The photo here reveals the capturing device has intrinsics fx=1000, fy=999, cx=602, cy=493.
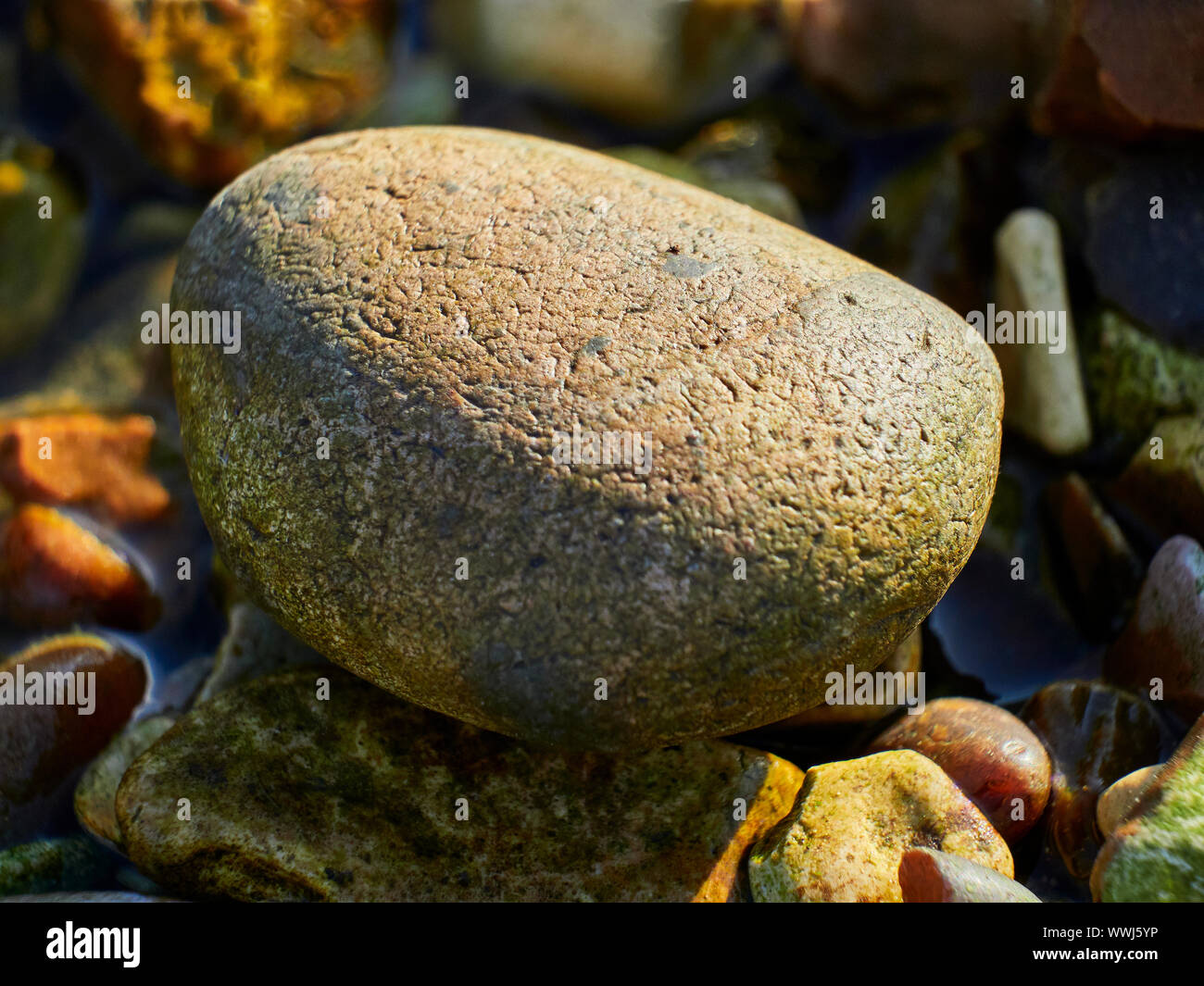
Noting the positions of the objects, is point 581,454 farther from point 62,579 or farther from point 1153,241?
point 1153,241

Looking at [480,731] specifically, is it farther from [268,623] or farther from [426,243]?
[426,243]

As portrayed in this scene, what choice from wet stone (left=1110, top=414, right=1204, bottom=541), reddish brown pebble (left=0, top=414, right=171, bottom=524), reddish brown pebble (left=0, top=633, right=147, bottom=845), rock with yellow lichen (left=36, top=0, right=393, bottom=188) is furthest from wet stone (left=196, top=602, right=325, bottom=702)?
wet stone (left=1110, top=414, right=1204, bottom=541)

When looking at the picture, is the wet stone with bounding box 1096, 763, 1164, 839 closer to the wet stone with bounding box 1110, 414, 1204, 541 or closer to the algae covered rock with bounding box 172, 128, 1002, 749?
the algae covered rock with bounding box 172, 128, 1002, 749

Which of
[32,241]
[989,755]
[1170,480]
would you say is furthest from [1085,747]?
[32,241]

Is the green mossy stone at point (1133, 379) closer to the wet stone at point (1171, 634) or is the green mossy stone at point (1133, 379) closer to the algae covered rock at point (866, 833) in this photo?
the wet stone at point (1171, 634)

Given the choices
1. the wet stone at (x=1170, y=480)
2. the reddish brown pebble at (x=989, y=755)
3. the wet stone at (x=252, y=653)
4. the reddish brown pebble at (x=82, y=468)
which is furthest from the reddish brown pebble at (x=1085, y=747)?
→ the reddish brown pebble at (x=82, y=468)
